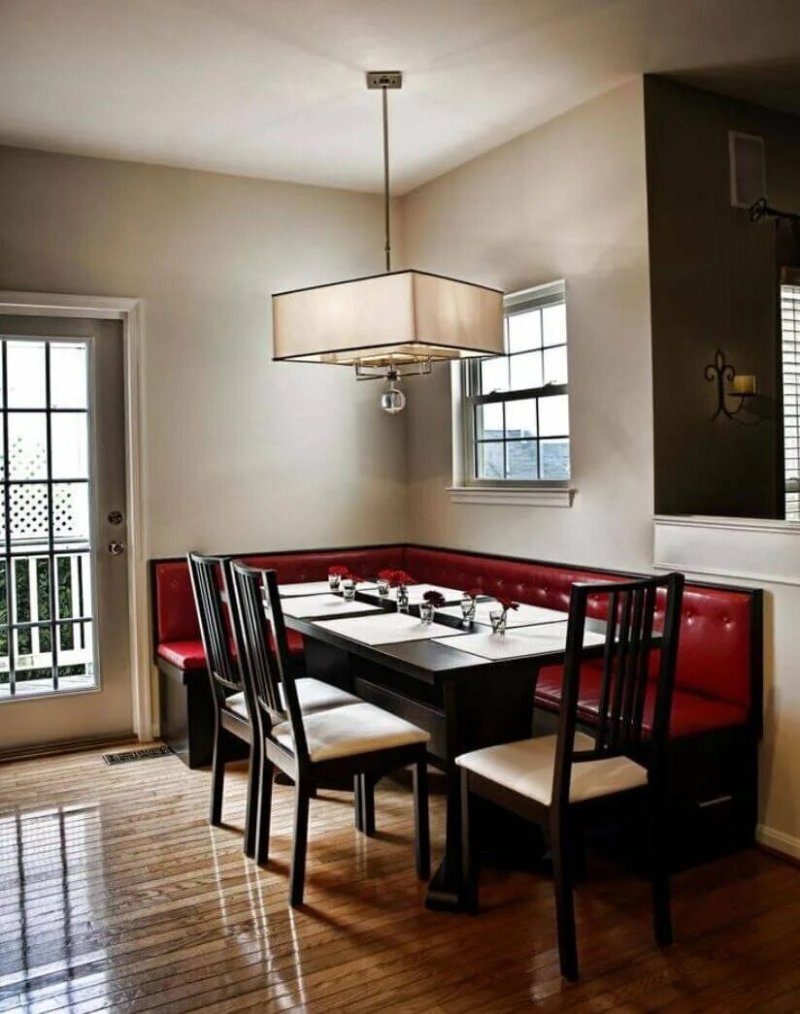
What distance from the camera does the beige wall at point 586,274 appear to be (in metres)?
3.62

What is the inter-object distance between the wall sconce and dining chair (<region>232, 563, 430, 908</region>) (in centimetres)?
193

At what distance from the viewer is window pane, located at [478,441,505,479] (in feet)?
15.1

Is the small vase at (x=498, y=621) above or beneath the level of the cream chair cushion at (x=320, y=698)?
above

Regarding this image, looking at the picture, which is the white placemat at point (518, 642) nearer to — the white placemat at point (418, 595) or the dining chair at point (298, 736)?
the dining chair at point (298, 736)

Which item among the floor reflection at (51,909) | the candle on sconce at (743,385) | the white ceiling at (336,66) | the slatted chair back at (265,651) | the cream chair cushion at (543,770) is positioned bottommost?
the floor reflection at (51,909)

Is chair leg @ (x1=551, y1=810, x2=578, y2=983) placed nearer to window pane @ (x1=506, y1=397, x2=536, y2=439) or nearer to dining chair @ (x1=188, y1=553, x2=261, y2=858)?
dining chair @ (x1=188, y1=553, x2=261, y2=858)

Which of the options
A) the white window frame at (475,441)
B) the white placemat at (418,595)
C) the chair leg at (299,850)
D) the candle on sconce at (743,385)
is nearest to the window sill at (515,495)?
the white window frame at (475,441)

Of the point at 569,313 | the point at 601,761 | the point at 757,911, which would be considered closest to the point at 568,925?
the point at 601,761

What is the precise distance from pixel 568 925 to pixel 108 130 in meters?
→ 3.62

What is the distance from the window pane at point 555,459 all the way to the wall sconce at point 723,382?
68 centimetres

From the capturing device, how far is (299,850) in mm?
2693

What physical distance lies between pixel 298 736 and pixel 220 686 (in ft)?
2.50

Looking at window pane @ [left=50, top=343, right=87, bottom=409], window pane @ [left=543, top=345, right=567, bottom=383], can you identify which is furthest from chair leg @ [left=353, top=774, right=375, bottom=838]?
window pane @ [left=50, top=343, right=87, bottom=409]

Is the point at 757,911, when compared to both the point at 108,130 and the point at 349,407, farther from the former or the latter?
the point at 108,130
